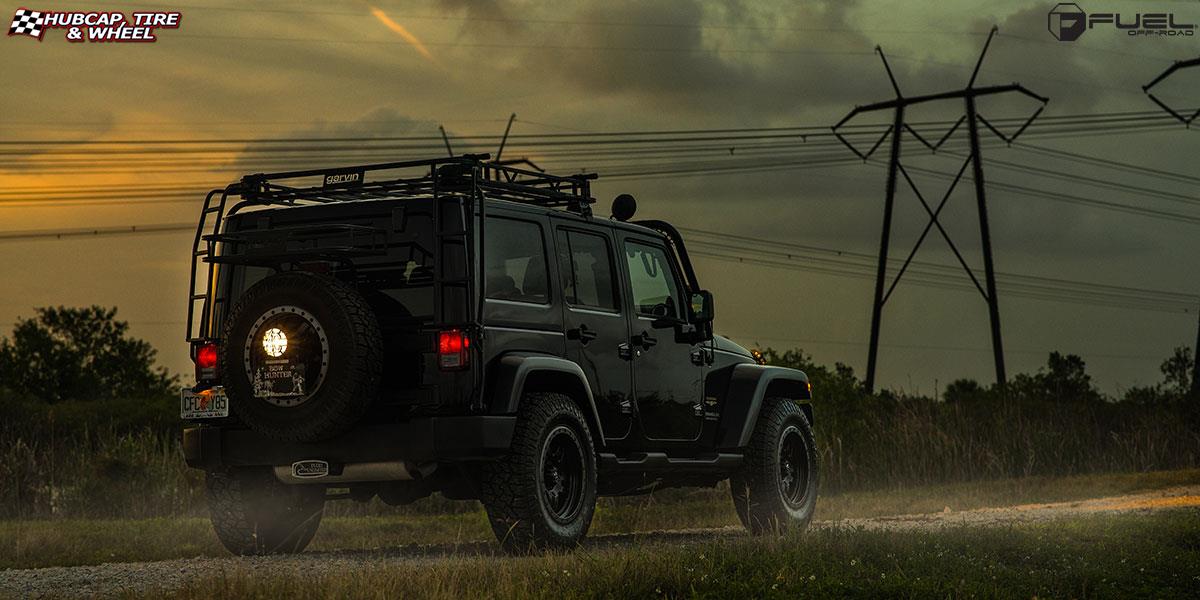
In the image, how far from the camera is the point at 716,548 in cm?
1046

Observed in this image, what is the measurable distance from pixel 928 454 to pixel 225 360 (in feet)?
55.3

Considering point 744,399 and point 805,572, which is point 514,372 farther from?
point 744,399

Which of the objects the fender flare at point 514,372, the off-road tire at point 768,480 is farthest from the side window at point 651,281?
the fender flare at point 514,372

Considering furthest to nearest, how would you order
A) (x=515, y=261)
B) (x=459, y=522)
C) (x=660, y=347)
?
1. (x=459, y=522)
2. (x=660, y=347)
3. (x=515, y=261)

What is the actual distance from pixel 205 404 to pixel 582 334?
9.45 ft

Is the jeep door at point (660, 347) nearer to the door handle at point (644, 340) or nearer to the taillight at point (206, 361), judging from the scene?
the door handle at point (644, 340)

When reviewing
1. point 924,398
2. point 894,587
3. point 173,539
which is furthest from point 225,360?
point 924,398

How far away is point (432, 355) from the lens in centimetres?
1049

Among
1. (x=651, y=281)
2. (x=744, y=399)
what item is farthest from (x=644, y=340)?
(x=744, y=399)

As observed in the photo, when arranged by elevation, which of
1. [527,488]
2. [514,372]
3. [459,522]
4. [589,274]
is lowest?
[459,522]

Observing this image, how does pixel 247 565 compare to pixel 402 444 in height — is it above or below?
below

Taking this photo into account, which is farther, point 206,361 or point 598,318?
point 598,318

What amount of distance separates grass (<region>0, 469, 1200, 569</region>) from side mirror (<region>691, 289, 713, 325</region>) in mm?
2952

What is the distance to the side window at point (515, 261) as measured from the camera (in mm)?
10812
